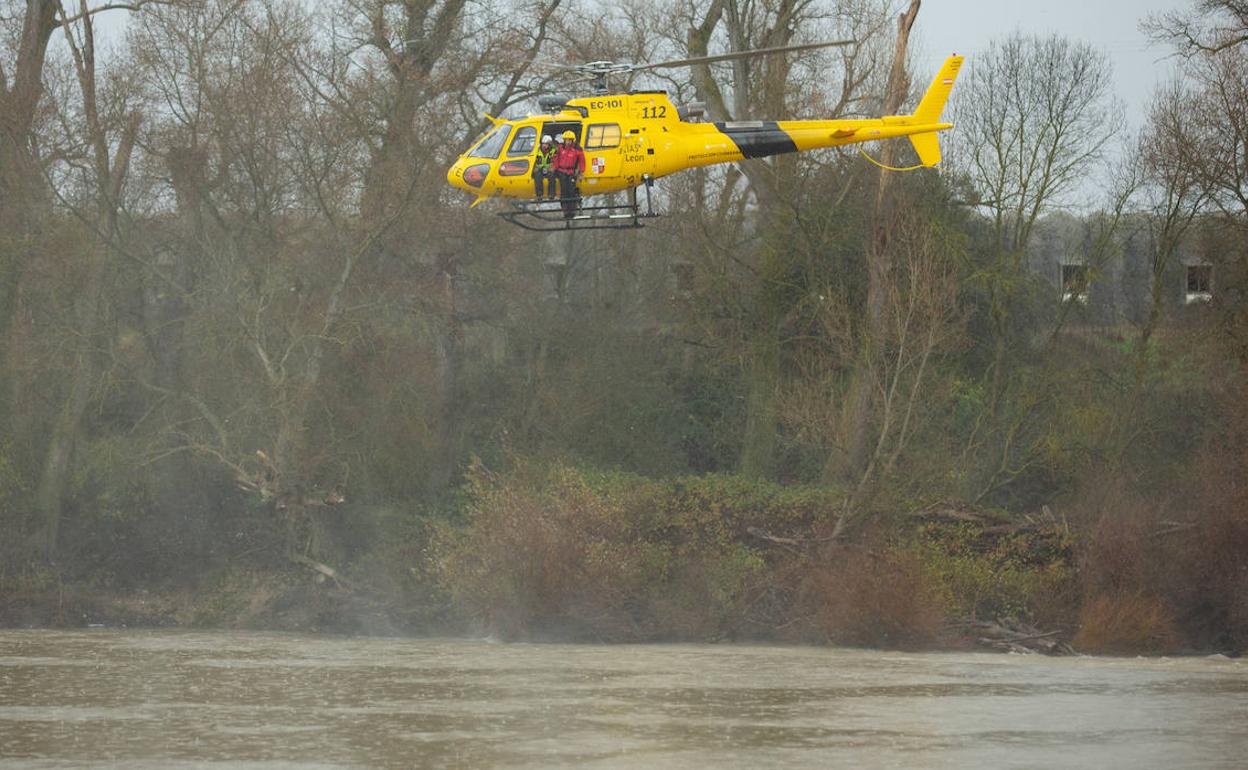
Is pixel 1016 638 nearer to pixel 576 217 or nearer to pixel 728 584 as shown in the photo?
pixel 728 584

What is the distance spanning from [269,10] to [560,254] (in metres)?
12.4

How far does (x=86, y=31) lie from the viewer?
36.8 m

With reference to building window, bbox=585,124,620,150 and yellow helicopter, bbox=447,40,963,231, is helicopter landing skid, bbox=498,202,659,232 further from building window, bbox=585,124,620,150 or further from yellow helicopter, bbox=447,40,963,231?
building window, bbox=585,124,620,150

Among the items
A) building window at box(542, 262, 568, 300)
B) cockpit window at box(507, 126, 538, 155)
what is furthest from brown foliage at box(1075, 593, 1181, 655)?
building window at box(542, 262, 568, 300)

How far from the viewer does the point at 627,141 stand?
27.6 metres

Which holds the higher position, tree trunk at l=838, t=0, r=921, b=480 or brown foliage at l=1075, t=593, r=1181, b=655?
tree trunk at l=838, t=0, r=921, b=480

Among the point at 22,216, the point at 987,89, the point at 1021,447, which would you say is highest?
the point at 987,89

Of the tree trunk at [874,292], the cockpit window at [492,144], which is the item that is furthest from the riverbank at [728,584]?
the cockpit window at [492,144]

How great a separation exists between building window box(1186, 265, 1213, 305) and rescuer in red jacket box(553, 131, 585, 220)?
1666 cm

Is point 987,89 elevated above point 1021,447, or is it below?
above

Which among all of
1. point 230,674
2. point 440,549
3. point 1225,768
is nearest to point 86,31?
point 440,549

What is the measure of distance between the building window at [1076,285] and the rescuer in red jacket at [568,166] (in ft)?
52.3

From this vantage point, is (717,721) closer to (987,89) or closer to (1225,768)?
(1225,768)

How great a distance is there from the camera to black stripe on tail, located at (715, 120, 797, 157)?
93.0 ft
